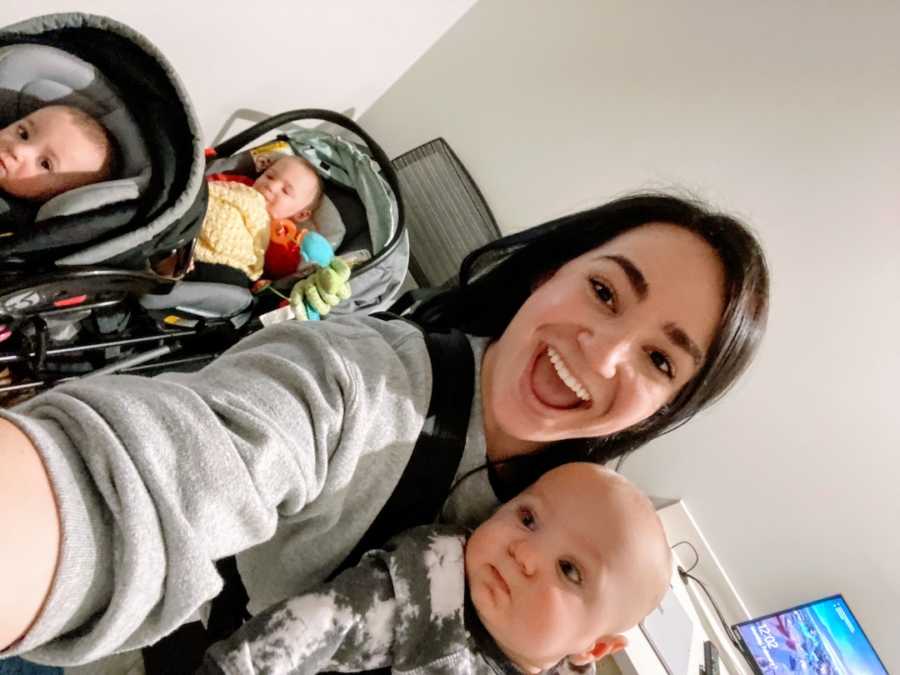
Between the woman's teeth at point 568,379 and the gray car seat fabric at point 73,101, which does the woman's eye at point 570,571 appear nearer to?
the woman's teeth at point 568,379

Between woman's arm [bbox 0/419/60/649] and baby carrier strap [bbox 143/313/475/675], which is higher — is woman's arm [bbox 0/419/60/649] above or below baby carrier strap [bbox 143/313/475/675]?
above

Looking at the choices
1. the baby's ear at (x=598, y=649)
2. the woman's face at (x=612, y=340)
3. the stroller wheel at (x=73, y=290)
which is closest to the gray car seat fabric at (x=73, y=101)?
the stroller wheel at (x=73, y=290)

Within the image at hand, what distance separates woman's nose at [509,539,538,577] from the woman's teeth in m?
0.22

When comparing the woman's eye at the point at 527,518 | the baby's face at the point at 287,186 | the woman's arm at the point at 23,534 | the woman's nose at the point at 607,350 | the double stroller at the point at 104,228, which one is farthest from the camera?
the baby's face at the point at 287,186

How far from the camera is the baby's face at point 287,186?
170 centimetres

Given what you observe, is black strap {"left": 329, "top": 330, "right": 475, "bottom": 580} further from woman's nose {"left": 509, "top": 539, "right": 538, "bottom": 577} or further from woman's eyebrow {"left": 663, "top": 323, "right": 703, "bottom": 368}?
woman's eyebrow {"left": 663, "top": 323, "right": 703, "bottom": 368}

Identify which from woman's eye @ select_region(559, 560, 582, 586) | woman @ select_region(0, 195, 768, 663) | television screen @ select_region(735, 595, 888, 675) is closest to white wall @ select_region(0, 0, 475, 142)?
woman @ select_region(0, 195, 768, 663)

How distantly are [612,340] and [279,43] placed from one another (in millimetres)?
1532

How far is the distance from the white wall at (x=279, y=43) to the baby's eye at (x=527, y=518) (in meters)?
1.46

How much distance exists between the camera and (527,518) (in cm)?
88

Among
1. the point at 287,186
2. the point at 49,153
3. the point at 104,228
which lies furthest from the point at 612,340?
the point at 287,186

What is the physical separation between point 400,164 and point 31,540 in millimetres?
1940

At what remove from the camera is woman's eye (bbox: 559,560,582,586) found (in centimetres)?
87

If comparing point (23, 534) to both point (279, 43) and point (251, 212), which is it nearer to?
point (251, 212)
